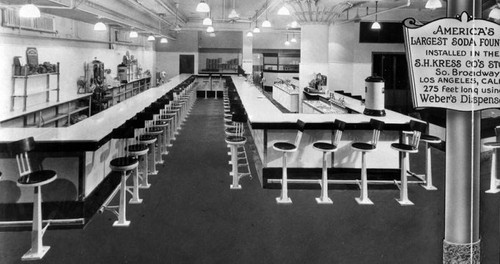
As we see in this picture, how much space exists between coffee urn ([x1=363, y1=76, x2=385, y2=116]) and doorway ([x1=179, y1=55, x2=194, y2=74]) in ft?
48.1

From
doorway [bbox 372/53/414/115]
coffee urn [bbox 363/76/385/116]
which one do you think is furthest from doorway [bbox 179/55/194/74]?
coffee urn [bbox 363/76/385/116]

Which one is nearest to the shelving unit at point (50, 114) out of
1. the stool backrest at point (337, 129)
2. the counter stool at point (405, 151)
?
the stool backrest at point (337, 129)

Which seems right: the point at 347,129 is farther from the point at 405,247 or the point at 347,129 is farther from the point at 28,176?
the point at 28,176

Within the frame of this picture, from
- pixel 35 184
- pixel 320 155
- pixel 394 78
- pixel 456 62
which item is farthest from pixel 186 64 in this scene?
pixel 456 62

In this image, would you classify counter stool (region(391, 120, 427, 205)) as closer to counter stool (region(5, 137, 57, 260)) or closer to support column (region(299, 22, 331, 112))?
counter stool (region(5, 137, 57, 260))

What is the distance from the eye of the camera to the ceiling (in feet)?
26.4

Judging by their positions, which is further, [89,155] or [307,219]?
[89,155]

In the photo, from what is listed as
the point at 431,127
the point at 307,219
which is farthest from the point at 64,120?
the point at 431,127

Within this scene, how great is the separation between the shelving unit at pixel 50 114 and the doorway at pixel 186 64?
347 inches

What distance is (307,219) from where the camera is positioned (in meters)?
4.34

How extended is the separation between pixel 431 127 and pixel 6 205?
24.5ft

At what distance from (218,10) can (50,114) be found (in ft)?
23.1

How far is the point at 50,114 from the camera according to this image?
9.20 m

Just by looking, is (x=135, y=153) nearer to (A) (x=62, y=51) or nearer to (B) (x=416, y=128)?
(B) (x=416, y=128)
